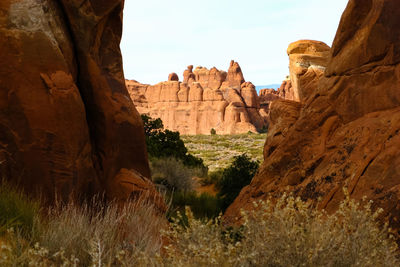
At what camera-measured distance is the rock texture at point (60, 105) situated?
575 centimetres

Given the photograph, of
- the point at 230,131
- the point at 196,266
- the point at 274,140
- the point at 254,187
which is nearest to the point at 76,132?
the point at 196,266

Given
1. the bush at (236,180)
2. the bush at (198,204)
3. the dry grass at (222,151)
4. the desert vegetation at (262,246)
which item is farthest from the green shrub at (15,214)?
the dry grass at (222,151)

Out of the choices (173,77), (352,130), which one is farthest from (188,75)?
(352,130)

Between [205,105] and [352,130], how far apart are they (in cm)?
7977

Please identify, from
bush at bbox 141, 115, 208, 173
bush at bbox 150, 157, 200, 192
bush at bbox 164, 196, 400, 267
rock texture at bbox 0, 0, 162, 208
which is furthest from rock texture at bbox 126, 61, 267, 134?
bush at bbox 164, 196, 400, 267

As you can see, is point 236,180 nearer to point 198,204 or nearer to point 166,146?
point 198,204

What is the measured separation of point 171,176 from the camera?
15.4 metres

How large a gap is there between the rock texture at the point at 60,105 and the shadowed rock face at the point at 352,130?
3.10 m

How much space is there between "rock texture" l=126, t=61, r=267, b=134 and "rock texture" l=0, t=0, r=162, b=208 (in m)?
70.7

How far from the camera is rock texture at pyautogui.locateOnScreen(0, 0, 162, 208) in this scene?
5747 mm

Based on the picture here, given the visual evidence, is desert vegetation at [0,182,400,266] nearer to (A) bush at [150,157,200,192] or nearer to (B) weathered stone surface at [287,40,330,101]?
(B) weathered stone surface at [287,40,330,101]

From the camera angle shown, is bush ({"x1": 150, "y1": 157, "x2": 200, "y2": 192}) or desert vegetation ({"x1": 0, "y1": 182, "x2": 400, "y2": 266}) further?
bush ({"x1": 150, "y1": 157, "x2": 200, "y2": 192})

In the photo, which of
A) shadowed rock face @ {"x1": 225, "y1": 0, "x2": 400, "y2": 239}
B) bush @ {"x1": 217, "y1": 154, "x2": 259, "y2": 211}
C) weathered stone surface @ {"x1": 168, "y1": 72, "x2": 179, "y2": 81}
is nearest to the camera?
shadowed rock face @ {"x1": 225, "y1": 0, "x2": 400, "y2": 239}

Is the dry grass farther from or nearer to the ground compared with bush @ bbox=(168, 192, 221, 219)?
nearer to the ground
